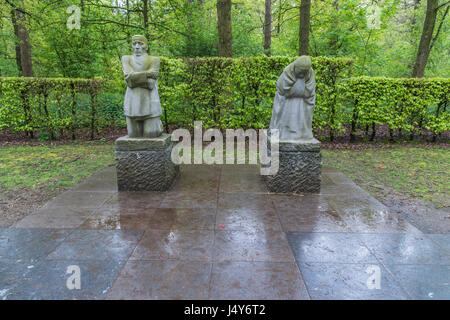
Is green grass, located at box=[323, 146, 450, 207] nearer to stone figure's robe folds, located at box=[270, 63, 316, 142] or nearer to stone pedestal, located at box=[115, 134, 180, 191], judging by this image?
stone figure's robe folds, located at box=[270, 63, 316, 142]

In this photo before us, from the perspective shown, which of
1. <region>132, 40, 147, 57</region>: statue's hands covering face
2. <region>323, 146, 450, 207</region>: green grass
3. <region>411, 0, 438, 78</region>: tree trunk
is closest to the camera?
<region>132, 40, 147, 57</region>: statue's hands covering face

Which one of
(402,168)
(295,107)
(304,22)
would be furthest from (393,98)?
(295,107)

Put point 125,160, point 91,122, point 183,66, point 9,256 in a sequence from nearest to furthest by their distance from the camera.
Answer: point 9,256, point 125,160, point 183,66, point 91,122

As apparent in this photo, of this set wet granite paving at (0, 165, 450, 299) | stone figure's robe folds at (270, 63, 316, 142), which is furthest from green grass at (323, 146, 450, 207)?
stone figure's robe folds at (270, 63, 316, 142)

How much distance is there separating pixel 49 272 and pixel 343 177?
4.80m

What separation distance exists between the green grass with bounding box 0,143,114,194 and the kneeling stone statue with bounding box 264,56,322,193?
147 inches

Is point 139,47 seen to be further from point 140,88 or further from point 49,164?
point 49,164

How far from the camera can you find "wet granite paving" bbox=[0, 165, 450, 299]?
2.18 metres

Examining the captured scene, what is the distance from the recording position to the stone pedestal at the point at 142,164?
4.25 metres

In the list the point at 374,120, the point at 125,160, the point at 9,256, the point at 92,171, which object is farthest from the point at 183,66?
the point at 9,256

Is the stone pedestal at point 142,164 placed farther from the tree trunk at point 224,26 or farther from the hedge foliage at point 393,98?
the hedge foliage at point 393,98

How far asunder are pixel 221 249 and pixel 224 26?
7.75 meters

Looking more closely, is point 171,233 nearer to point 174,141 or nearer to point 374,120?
point 174,141
